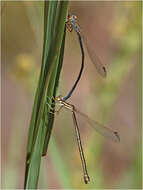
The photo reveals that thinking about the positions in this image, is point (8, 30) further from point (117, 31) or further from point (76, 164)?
point (76, 164)

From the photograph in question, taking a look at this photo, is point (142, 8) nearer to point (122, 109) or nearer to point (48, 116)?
point (48, 116)

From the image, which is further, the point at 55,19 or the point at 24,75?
the point at 24,75

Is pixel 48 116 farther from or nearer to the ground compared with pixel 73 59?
nearer to the ground

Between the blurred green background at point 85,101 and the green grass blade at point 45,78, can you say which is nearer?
the green grass blade at point 45,78

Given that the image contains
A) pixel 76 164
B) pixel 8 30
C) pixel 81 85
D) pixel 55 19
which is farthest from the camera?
pixel 81 85

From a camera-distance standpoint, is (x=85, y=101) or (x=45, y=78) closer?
(x=45, y=78)

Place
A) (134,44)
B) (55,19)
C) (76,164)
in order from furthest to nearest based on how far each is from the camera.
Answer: (76,164), (134,44), (55,19)

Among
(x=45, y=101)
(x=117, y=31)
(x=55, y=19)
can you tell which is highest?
(x=117, y=31)

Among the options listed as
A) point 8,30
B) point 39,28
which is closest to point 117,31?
point 39,28

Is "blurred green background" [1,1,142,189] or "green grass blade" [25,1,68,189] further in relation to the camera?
"blurred green background" [1,1,142,189]

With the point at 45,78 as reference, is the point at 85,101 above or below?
above
